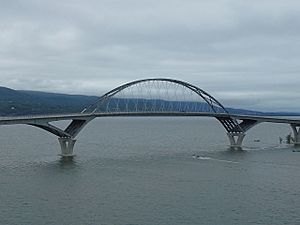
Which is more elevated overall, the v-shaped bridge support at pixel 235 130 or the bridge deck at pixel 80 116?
the bridge deck at pixel 80 116

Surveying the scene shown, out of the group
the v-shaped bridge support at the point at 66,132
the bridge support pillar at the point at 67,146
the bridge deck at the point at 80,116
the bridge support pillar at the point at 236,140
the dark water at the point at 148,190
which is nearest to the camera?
the dark water at the point at 148,190

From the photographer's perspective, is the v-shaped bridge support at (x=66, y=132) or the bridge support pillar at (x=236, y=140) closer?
the v-shaped bridge support at (x=66, y=132)

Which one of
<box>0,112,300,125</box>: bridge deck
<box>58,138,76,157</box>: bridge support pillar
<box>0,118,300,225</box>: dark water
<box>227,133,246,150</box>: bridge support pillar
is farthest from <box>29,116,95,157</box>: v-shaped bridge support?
<box>227,133,246,150</box>: bridge support pillar

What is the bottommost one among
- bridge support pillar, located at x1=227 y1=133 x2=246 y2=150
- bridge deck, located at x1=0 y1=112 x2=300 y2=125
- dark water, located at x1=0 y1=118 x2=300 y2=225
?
dark water, located at x1=0 y1=118 x2=300 y2=225

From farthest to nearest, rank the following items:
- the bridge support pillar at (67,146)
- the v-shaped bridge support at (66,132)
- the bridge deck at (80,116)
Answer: the bridge support pillar at (67,146) < the v-shaped bridge support at (66,132) < the bridge deck at (80,116)

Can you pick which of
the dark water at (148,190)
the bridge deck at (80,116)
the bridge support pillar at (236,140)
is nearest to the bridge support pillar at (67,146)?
the dark water at (148,190)

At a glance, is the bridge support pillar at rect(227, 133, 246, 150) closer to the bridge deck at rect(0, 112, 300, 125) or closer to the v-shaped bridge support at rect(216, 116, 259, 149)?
the v-shaped bridge support at rect(216, 116, 259, 149)

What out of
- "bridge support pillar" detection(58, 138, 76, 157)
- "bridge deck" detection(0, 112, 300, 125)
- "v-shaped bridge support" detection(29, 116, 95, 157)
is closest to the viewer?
"bridge deck" detection(0, 112, 300, 125)

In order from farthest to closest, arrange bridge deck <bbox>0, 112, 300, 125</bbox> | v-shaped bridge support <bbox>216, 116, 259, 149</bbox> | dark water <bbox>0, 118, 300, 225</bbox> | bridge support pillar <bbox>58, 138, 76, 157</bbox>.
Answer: v-shaped bridge support <bbox>216, 116, 259, 149</bbox>, bridge support pillar <bbox>58, 138, 76, 157</bbox>, bridge deck <bbox>0, 112, 300, 125</bbox>, dark water <bbox>0, 118, 300, 225</bbox>

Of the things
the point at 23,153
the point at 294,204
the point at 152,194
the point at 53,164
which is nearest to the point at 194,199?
the point at 152,194

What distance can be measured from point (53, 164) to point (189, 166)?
20.7 m

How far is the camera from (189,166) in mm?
74125

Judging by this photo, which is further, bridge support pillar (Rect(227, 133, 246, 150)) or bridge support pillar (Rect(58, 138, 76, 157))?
bridge support pillar (Rect(227, 133, 246, 150))

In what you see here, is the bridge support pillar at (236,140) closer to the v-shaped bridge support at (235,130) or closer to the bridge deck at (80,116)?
the v-shaped bridge support at (235,130)
